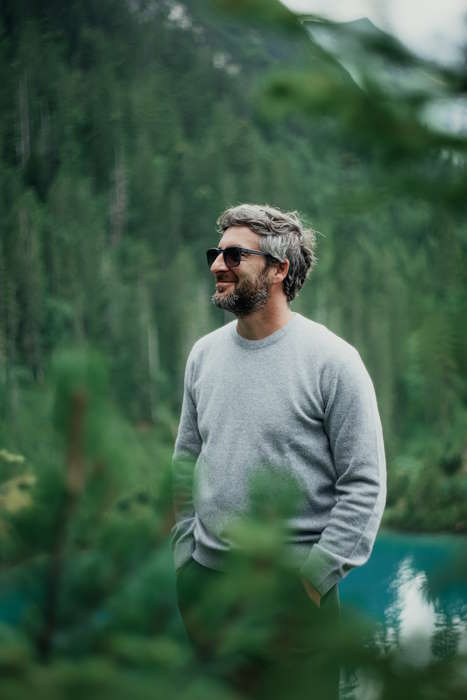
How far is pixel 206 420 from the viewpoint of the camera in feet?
6.21

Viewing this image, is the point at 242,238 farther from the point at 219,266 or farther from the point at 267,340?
the point at 267,340

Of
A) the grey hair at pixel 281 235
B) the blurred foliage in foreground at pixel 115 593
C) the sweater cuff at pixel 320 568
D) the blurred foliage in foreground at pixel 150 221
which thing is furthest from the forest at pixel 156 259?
the sweater cuff at pixel 320 568

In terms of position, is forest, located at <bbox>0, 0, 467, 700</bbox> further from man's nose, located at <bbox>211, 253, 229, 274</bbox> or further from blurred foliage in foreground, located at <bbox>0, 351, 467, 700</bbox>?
man's nose, located at <bbox>211, 253, 229, 274</bbox>

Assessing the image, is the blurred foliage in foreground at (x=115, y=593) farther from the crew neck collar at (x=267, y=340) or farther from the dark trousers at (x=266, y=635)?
the crew neck collar at (x=267, y=340)

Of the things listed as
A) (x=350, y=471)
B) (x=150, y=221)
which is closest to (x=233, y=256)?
(x=350, y=471)

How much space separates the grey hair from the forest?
22cm

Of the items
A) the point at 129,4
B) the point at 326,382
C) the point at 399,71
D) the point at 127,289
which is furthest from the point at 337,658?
the point at 129,4

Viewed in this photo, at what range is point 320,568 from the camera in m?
1.64

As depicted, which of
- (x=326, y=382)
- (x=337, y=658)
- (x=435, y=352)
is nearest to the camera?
(x=337, y=658)

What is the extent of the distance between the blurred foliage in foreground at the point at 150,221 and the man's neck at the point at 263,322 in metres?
8.41

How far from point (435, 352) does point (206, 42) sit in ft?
174

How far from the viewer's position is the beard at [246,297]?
189 centimetres

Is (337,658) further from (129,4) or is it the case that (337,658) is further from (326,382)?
(129,4)

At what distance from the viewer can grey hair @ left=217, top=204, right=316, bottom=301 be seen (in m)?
1.94
